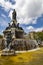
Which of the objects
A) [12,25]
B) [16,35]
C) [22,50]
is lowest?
[22,50]

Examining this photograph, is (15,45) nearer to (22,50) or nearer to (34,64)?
(22,50)

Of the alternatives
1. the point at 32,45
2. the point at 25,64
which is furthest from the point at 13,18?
the point at 25,64

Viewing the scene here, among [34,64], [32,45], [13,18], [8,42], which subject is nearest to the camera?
[34,64]

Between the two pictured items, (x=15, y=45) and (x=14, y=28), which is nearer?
(x=15, y=45)

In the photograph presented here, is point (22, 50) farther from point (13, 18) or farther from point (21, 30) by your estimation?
point (13, 18)

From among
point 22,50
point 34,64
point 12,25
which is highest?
point 12,25

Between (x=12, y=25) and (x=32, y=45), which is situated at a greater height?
(x=12, y=25)

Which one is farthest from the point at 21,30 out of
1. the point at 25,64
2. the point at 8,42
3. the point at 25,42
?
the point at 25,64

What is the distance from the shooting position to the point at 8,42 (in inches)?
1544

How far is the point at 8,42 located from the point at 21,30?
16.0 m

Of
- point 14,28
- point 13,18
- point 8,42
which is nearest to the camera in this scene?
point 8,42

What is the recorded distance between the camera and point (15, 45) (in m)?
42.9

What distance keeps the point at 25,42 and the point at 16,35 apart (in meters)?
9.81

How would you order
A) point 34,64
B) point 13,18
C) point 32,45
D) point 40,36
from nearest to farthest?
point 34,64 → point 32,45 → point 13,18 → point 40,36
